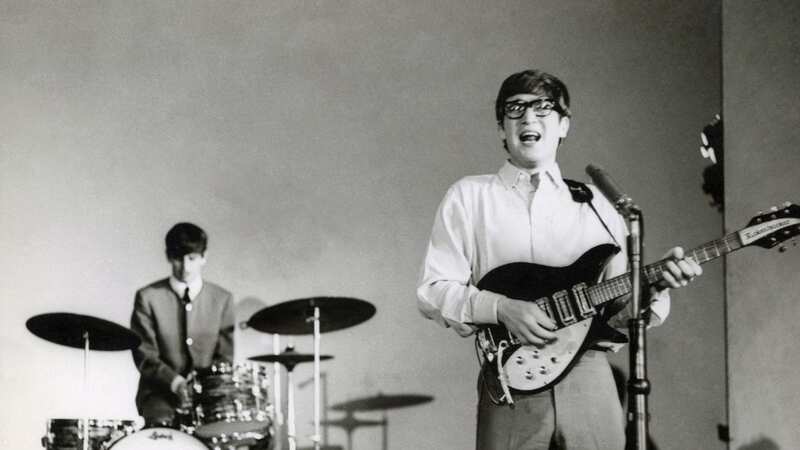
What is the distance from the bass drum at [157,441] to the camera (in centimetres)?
373

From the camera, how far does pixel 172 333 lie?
4594 millimetres

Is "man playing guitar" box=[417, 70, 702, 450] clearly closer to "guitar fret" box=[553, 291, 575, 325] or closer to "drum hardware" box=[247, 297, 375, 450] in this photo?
"guitar fret" box=[553, 291, 575, 325]

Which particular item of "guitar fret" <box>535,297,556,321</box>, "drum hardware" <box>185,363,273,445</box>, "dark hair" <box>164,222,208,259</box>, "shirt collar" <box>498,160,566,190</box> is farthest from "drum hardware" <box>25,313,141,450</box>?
"guitar fret" <box>535,297,556,321</box>

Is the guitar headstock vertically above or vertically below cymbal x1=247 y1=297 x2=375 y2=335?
above

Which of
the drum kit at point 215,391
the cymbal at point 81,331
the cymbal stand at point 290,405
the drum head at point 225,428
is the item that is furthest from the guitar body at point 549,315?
the cymbal at point 81,331

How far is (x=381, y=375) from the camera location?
470 centimetres

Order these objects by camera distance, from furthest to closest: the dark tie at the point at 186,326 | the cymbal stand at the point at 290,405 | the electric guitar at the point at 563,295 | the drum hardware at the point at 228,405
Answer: the dark tie at the point at 186,326
the cymbal stand at the point at 290,405
the drum hardware at the point at 228,405
the electric guitar at the point at 563,295

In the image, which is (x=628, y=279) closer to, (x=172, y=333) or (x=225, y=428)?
(x=225, y=428)

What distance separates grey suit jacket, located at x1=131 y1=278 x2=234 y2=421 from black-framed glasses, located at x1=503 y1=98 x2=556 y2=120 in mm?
2337

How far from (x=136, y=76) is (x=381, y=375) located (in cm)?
206

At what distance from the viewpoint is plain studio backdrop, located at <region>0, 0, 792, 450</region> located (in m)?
4.65

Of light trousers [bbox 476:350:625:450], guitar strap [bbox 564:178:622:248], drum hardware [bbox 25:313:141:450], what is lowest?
light trousers [bbox 476:350:625:450]

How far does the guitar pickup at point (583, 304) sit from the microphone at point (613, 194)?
1.22 feet

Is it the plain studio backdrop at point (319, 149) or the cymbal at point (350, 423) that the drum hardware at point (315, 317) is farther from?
the plain studio backdrop at point (319, 149)
